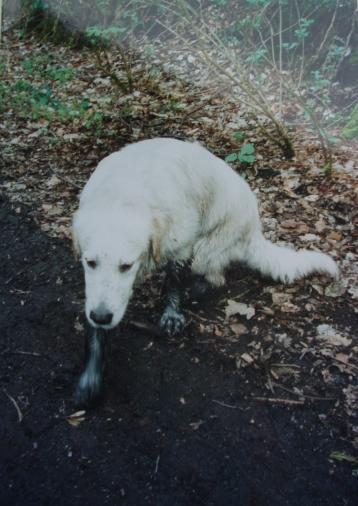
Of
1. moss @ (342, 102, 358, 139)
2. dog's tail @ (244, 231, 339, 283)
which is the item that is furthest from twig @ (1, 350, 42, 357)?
moss @ (342, 102, 358, 139)

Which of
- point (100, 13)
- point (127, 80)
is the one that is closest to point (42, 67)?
point (100, 13)

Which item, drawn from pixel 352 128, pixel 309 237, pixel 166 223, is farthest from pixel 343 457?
pixel 352 128

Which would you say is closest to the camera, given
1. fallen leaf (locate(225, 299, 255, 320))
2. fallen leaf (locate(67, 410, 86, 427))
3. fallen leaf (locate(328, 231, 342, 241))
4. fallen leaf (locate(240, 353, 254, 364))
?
fallen leaf (locate(67, 410, 86, 427))

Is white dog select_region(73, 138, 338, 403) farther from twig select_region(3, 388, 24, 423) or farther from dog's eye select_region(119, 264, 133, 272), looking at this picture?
twig select_region(3, 388, 24, 423)

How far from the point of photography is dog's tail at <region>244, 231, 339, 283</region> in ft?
11.1

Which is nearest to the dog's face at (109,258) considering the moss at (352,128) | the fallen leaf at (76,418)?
the fallen leaf at (76,418)

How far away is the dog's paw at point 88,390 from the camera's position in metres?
2.67

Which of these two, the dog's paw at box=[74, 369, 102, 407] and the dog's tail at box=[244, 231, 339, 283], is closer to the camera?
the dog's paw at box=[74, 369, 102, 407]

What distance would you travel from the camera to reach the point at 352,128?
4805 millimetres

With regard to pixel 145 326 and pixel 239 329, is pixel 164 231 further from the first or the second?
pixel 239 329

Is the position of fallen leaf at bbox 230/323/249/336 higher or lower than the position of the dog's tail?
lower

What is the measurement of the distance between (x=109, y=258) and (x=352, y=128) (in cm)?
358

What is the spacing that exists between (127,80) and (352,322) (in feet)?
15.5

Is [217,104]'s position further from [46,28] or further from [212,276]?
[46,28]
